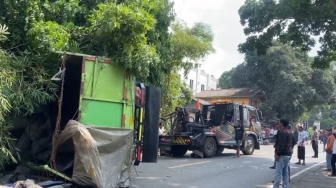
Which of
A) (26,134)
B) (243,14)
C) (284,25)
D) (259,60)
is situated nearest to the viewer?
(26,134)

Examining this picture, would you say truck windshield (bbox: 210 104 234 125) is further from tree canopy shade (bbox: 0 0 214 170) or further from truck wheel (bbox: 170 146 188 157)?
tree canopy shade (bbox: 0 0 214 170)

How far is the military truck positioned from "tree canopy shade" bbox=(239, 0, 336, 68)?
3066mm

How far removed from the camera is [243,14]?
19.6 meters

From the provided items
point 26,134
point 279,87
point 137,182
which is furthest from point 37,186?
point 279,87

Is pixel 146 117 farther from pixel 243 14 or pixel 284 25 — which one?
pixel 243 14

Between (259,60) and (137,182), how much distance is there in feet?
119

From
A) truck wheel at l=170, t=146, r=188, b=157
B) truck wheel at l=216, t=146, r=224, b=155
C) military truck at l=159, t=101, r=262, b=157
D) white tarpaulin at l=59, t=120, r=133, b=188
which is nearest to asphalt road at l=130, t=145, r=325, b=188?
white tarpaulin at l=59, t=120, r=133, b=188

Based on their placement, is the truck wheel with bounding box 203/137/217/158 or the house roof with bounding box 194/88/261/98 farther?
the house roof with bounding box 194/88/261/98

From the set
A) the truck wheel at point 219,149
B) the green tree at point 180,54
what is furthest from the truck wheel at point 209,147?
the green tree at point 180,54

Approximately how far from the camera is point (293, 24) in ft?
55.3

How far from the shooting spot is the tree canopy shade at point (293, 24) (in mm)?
14875

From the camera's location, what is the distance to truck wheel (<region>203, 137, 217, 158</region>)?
18.5 meters

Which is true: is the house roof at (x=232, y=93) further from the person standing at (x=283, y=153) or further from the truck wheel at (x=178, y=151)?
the person standing at (x=283, y=153)

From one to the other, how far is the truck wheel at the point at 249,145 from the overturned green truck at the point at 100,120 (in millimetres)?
11917
